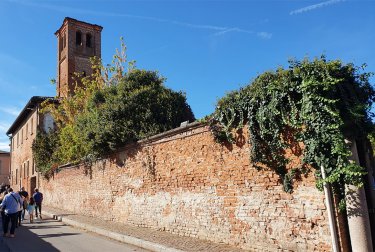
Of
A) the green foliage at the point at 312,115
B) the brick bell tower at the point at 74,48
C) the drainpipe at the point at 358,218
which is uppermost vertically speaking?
the brick bell tower at the point at 74,48

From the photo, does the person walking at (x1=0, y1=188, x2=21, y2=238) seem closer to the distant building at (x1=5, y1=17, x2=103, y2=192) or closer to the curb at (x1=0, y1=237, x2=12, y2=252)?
the curb at (x1=0, y1=237, x2=12, y2=252)

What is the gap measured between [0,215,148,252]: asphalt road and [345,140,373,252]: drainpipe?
17.0ft

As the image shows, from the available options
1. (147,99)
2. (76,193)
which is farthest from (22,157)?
(147,99)

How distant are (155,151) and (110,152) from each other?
339 cm

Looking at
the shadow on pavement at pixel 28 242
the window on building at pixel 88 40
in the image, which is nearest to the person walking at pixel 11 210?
the shadow on pavement at pixel 28 242

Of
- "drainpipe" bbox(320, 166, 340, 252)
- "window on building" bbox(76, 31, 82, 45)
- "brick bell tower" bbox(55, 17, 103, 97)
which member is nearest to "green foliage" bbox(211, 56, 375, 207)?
"drainpipe" bbox(320, 166, 340, 252)

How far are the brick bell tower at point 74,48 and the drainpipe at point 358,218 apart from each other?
110ft

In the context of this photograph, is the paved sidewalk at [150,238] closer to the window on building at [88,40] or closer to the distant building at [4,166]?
the window on building at [88,40]

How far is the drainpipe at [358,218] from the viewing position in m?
6.21

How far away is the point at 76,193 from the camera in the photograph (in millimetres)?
18984

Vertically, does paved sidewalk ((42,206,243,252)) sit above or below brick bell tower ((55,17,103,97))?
below

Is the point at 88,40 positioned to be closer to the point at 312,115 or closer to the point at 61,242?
the point at 61,242

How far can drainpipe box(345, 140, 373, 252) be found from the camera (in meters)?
6.21

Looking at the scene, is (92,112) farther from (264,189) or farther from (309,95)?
(309,95)
